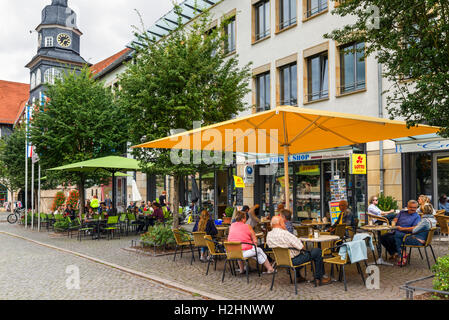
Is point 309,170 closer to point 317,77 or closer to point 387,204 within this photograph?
point 317,77

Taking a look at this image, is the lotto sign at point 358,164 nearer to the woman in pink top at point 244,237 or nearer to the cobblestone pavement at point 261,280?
the cobblestone pavement at point 261,280

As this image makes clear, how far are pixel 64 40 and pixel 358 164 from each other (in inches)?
1718

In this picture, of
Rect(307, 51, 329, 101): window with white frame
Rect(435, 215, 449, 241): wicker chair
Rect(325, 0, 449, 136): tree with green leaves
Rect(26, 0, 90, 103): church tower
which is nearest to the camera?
Rect(325, 0, 449, 136): tree with green leaves

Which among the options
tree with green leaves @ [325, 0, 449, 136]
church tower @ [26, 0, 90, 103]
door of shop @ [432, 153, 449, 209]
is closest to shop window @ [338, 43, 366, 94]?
door of shop @ [432, 153, 449, 209]

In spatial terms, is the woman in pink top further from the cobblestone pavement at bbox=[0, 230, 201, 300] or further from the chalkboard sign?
the chalkboard sign

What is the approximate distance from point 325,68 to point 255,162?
19.7 ft

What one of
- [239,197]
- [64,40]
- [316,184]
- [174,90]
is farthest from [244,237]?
[64,40]

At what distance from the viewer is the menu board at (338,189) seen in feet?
56.1

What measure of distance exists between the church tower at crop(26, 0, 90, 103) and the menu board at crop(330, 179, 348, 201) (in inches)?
1546

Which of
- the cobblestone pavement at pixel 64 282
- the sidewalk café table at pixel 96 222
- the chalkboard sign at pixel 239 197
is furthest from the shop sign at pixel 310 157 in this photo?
the cobblestone pavement at pixel 64 282

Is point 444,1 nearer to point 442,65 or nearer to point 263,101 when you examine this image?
point 442,65

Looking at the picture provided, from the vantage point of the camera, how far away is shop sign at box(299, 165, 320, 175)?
60.7 feet

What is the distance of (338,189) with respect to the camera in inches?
683

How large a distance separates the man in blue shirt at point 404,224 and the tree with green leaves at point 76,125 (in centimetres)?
1250
